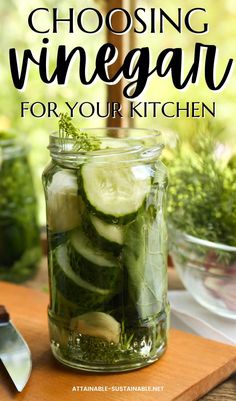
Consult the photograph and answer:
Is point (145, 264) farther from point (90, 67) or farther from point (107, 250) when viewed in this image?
point (90, 67)

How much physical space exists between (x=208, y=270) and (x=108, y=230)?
0.90ft

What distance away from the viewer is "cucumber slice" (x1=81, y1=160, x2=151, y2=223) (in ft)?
2.89

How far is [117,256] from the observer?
0.91 m

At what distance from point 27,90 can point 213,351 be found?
969 millimetres

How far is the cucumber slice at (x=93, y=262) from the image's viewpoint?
2.97 feet

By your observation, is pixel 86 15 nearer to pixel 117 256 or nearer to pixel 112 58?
pixel 112 58

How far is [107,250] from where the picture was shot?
0.90 m

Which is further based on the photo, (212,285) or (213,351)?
(212,285)

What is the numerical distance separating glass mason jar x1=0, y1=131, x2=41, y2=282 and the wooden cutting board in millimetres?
332

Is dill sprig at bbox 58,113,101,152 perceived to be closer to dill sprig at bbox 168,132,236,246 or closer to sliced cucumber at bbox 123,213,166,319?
sliced cucumber at bbox 123,213,166,319

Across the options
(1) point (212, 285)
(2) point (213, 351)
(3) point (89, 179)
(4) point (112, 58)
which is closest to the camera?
(3) point (89, 179)

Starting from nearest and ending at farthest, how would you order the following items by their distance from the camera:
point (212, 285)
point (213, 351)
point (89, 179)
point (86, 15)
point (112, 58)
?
point (89, 179) < point (213, 351) < point (212, 285) < point (112, 58) < point (86, 15)

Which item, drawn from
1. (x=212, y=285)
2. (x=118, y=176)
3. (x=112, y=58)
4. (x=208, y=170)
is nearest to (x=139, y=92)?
(x=112, y=58)

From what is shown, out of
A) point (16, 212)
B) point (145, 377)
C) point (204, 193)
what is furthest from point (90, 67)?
point (145, 377)
